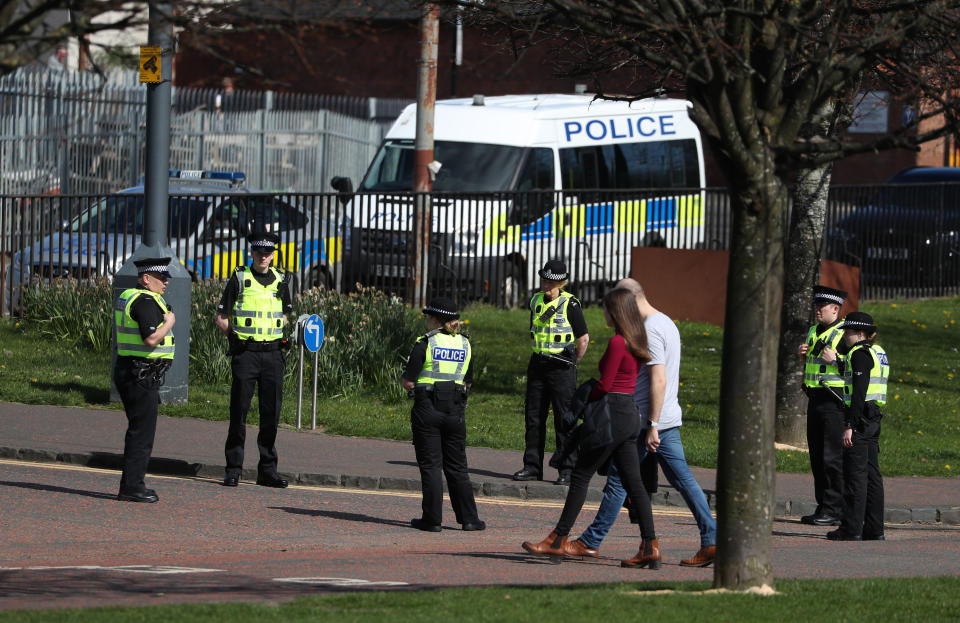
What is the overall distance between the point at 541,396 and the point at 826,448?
2.34m

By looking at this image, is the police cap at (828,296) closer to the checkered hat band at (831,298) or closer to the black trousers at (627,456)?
the checkered hat band at (831,298)

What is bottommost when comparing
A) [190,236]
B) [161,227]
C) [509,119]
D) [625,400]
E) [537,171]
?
[625,400]

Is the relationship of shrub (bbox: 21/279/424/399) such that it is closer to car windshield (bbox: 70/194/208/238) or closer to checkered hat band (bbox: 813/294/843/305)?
car windshield (bbox: 70/194/208/238)

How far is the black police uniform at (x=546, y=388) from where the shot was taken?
11883 mm

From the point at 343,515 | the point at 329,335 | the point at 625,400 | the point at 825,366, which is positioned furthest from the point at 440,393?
the point at 329,335

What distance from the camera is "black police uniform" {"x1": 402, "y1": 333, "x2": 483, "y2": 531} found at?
10.1m

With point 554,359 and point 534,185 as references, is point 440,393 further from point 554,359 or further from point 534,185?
point 534,185

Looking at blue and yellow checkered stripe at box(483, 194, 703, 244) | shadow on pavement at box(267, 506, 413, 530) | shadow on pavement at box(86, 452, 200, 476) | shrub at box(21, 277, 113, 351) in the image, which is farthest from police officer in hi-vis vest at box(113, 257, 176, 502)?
blue and yellow checkered stripe at box(483, 194, 703, 244)

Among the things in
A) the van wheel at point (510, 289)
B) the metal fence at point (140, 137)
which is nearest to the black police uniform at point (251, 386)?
the van wheel at point (510, 289)

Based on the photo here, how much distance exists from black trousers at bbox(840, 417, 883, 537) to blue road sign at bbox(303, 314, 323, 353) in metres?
5.19

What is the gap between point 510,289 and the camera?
21.1 metres

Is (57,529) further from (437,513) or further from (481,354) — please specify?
(481,354)

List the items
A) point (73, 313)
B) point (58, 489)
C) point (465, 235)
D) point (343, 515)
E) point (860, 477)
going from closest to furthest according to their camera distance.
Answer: point (860, 477) → point (343, 515) → point (58, 489) → point (73, 313) → point (465, 235)

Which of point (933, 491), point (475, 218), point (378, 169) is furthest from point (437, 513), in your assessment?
point (378, 169)
